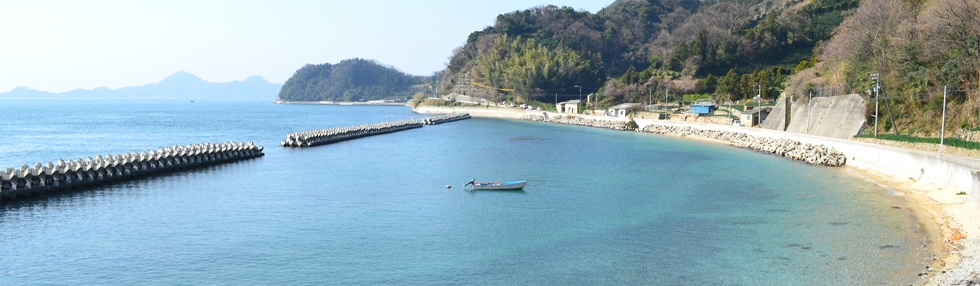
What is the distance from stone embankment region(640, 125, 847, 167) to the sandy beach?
3.98 meters

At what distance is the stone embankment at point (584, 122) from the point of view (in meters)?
64.3

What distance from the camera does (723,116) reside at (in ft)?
194

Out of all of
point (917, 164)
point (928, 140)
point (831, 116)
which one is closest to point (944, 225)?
point (917, 164)

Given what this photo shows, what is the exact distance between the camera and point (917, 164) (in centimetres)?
2481

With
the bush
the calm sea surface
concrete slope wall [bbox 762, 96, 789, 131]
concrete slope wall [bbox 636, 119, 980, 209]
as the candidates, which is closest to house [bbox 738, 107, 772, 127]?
concrete slope wall [bbox 762, 96, 789, 131]

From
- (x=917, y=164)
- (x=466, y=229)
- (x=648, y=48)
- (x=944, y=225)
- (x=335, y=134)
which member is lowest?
(x=466, y=229)

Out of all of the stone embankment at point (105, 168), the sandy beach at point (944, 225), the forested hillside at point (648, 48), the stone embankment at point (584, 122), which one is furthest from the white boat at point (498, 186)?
the forested hillside at point (648, 48)

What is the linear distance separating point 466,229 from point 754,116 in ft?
134

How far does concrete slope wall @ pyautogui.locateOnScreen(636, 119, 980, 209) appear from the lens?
1998cm

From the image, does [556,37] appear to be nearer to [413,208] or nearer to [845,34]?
[845,34]

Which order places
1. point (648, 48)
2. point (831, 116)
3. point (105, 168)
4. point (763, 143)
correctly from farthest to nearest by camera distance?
1. point (648, 48)
2. point (763, 143)
3. point (831, 116)
4. point (105, 168)

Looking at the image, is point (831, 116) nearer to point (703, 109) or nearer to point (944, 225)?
point (703, 109)

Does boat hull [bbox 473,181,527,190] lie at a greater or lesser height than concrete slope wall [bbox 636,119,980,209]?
lesser

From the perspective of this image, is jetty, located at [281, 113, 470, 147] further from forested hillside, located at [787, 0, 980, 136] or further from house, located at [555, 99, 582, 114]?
forested hillside, located at [787, 0, 980, 136]
